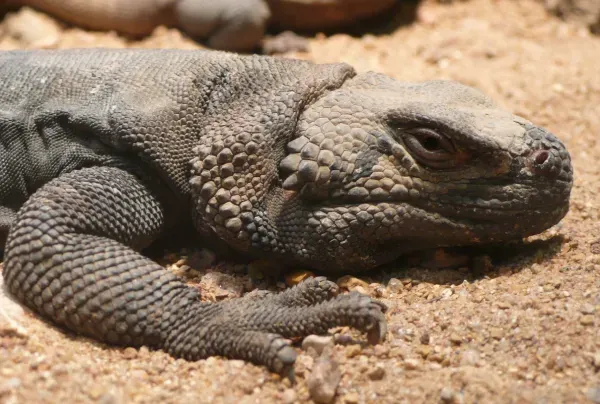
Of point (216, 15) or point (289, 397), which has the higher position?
point (216, 15)

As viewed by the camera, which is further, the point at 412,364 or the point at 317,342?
the point at 317,342

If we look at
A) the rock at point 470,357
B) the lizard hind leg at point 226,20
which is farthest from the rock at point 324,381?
the lizard hind leg at point 226,20

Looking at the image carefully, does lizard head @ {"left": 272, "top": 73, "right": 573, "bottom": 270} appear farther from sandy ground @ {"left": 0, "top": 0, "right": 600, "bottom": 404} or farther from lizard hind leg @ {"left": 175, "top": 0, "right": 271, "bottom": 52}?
lizard hind leg @ {"left": 175, "top": 0, "right": 271, "bottom": 52}

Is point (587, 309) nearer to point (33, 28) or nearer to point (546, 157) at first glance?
point (546, 157)

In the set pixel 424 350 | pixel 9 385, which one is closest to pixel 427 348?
pixel 424 350

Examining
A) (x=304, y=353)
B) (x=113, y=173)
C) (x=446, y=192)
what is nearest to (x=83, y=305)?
(x=113, y=173)

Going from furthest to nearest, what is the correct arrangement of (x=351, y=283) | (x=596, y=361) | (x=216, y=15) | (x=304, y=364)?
1. (x=216, y=15)
2. (x=351, y=283)
3. (x=304, y=364)
4. (x=596, y=361)

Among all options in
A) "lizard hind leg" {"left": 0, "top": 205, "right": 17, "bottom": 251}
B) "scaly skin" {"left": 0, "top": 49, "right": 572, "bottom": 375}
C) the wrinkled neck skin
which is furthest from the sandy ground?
"lizard hind leg" {"left": 0, "top": 205, "right": 17, "bottom": 251}
